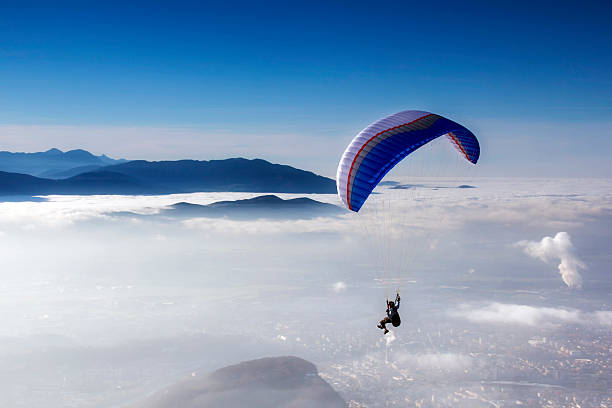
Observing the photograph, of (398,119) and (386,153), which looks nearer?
(386,153)

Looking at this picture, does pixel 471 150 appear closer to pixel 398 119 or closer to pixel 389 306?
pixel 398 119

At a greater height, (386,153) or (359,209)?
(386,153)

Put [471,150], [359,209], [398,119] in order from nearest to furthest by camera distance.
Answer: [359,209]
[398,119]
[471,150]

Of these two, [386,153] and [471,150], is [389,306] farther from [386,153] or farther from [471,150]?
[471,150]

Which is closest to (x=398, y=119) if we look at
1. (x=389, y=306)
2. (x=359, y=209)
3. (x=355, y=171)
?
(x=355, y=171)

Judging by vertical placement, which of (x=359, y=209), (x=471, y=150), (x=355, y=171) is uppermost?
(x=471, y=150)

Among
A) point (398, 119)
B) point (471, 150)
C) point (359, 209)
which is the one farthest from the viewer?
point (471, 150)
